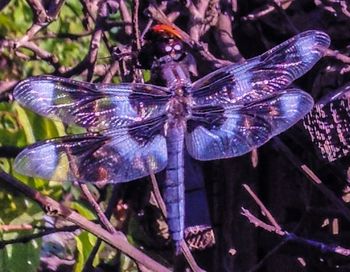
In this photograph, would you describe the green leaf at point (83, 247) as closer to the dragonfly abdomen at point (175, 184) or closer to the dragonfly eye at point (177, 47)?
the dragonfly abdomen at point (175, 184)

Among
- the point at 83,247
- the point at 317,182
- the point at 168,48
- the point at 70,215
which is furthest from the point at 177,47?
the point at 83,247

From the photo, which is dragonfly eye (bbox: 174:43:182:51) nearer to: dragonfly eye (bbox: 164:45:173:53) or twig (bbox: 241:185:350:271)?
dragonfly eye (bbox: 164:45:173:53)

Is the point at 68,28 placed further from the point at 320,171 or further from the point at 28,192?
the point at 28,192

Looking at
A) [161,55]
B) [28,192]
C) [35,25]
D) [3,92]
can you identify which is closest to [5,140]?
[3,92]

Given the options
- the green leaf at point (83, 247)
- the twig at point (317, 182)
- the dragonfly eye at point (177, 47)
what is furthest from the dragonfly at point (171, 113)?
the green leaf at point (83, 247)

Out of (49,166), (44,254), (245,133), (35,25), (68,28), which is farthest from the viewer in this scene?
(68,28)

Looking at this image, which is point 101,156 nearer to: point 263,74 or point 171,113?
point 171,113
